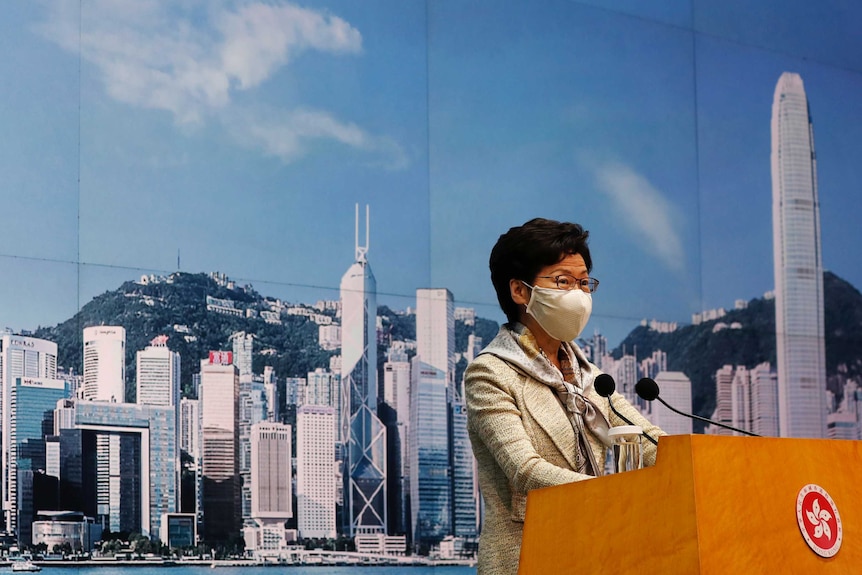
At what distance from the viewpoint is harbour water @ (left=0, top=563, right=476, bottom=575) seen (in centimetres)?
393

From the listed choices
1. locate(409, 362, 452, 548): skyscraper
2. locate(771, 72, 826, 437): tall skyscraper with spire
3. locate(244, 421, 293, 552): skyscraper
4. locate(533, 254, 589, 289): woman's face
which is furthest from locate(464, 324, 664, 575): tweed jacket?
locate(771, 72, 826, 437): tall skyscraper with spire

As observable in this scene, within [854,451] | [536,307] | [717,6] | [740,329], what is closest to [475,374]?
[536,307]

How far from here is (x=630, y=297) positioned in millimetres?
5516

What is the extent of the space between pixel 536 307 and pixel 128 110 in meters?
2.29

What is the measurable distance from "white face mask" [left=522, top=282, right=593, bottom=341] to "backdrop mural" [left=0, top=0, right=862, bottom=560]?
84.9 inches

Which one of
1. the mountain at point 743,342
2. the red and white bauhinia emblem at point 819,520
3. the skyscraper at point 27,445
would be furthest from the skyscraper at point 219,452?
the red and white bauhinia emblem at point 819,520

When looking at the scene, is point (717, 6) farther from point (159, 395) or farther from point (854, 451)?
point (854, 451)

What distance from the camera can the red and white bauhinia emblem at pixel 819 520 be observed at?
179 cm

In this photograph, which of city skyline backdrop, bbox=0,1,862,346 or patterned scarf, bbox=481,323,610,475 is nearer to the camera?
patterned scarf, bbox=481,323,610,475

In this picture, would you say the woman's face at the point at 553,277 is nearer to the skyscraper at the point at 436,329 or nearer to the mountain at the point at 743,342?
the skyscraper at the point at 436,329

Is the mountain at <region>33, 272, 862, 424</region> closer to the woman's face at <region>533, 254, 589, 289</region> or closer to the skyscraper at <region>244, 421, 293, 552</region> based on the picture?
the skyscraper at <region>244, 421, 293, 552</region>

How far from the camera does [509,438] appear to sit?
2.24 m

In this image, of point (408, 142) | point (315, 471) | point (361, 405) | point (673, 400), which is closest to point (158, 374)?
point (315, 471)

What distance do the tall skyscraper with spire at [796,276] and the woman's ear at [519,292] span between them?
3.73 meters
